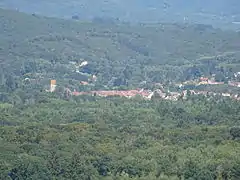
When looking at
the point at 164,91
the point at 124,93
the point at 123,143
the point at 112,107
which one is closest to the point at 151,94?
the point at 124,93

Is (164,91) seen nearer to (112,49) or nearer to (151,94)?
(151,94)

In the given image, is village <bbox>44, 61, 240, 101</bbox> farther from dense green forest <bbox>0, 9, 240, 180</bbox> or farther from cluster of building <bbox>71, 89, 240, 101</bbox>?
dense green forest <bbox>0, 9, 240, 180</bbox>

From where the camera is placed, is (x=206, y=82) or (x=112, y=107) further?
(x=206, y=82)

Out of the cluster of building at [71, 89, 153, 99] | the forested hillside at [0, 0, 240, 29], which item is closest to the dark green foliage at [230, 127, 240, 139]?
the cluster of building at [71, 89, 153, 99]

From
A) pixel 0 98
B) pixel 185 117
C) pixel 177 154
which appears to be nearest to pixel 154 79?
pixel 0 98

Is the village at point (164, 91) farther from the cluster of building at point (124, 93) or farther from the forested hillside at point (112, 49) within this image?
the forested hillside at point (112, 49)

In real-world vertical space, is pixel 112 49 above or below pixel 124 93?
above
